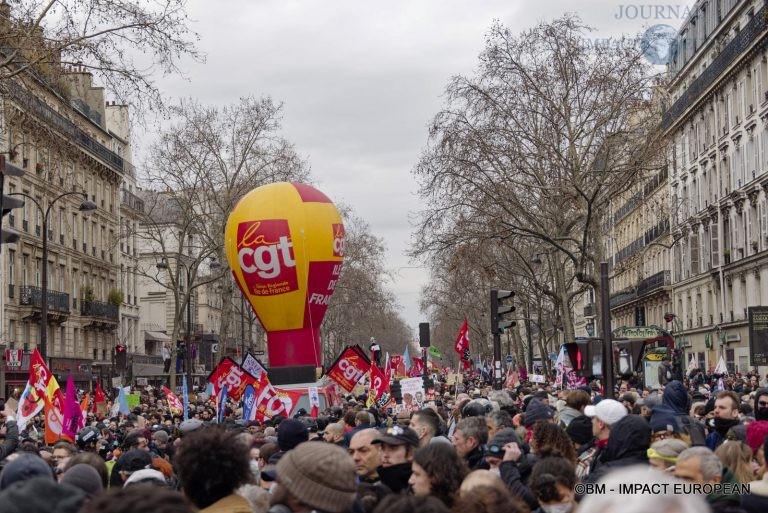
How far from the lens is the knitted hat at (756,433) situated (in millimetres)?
8758

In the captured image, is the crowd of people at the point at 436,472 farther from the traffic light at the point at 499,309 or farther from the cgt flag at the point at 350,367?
the cgt flag at the point at 350,367

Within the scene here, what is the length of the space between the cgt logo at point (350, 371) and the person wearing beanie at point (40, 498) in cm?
2055

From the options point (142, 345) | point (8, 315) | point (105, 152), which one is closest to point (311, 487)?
point (8, 315)

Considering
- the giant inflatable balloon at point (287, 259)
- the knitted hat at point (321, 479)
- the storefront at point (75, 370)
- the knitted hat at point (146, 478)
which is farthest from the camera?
the storefront at point (75, 370)

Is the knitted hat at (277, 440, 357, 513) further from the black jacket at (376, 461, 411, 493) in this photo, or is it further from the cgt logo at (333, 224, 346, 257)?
the cgt logo at (333, 224, 346, 257)

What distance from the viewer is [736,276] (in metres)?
51.9

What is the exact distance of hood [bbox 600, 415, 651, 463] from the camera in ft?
25.5

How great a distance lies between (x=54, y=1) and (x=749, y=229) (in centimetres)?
3643

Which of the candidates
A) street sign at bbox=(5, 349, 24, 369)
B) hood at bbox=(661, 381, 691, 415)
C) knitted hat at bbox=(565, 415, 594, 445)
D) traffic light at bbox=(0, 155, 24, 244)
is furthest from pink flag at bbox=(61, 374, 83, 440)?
street sign at bbox=(5, 349, 24, 369)

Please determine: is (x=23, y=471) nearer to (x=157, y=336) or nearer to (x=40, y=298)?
(x=40, y=298)

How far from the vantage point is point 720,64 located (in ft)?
173

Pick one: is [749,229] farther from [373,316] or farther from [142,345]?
[373,316]

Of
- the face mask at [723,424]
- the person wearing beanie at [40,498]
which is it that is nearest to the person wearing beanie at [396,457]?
the person wearing beanie at [40,498]

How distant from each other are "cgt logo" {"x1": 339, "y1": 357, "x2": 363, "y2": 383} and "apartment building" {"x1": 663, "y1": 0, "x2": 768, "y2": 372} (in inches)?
796
